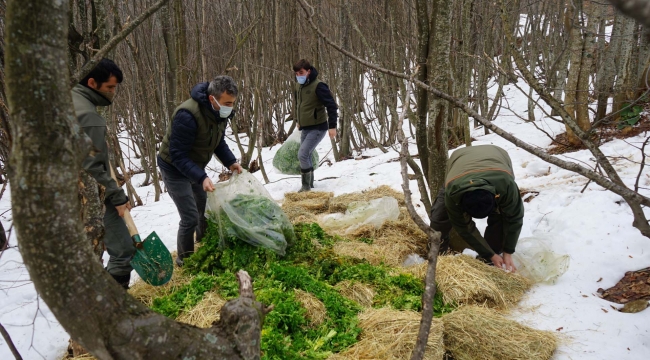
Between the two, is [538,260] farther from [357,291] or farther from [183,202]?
[183,202]

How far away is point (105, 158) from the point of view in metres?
2.69

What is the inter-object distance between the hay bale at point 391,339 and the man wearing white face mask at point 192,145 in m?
1.67

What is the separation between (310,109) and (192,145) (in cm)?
252

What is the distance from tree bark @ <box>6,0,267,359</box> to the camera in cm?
79

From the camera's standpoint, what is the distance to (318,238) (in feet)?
13.3

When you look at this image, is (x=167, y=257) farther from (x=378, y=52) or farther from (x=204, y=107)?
(x=378, y=52)

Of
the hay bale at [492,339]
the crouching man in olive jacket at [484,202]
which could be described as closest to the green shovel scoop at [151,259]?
the hay bale at [492,339]

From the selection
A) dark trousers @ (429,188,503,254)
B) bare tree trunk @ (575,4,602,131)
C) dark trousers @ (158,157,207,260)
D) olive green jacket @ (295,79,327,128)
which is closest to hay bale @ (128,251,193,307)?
dark trousers @ (158,157,207,260)

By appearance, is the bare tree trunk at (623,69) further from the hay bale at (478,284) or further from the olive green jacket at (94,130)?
the olive green jacket at (94,130)

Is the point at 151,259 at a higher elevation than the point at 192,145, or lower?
lower

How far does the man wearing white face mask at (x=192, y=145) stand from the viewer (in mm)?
3350

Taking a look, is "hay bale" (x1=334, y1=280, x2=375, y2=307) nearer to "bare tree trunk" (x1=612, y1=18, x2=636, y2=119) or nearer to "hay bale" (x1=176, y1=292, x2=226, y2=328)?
"hay bale" (x1=176, y1=292, x2=226, y2=328)

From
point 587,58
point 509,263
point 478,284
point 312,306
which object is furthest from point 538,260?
point 587,58

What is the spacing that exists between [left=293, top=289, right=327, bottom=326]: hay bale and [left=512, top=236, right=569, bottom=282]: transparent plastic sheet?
5.78 feet
